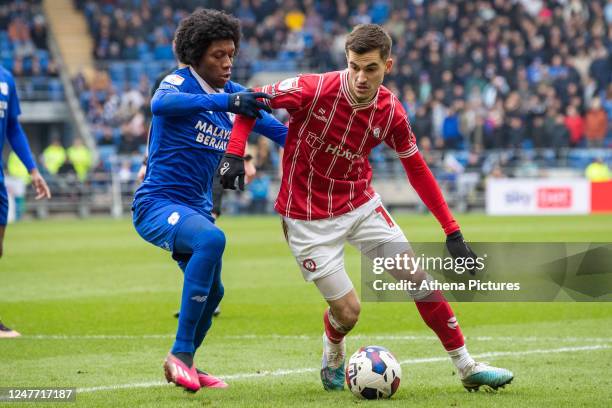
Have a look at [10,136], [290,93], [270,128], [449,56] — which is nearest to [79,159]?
[449,56]

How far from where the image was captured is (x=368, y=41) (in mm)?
6277

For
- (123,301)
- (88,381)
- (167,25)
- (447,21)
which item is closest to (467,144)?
(447,21)

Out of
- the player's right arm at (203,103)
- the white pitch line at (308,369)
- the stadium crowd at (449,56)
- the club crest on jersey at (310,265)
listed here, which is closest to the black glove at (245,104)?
the player's right arm at (203,103)

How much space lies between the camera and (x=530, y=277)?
7.75 meters

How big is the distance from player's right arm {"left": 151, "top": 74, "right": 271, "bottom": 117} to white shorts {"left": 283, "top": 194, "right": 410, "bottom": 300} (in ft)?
2.62

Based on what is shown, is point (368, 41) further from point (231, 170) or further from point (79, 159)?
point (79, 159)

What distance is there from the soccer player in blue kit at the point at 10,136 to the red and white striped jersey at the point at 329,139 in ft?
11.6

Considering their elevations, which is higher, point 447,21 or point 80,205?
point 447,21

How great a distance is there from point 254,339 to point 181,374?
309 centimetres

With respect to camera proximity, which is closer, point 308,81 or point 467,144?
point 308,81

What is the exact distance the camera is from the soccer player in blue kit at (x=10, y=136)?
945 centimetres

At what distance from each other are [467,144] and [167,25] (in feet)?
35.2

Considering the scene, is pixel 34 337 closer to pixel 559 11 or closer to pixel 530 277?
pixel 530 277

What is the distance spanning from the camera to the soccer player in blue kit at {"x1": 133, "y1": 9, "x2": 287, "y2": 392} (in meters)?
6.29
